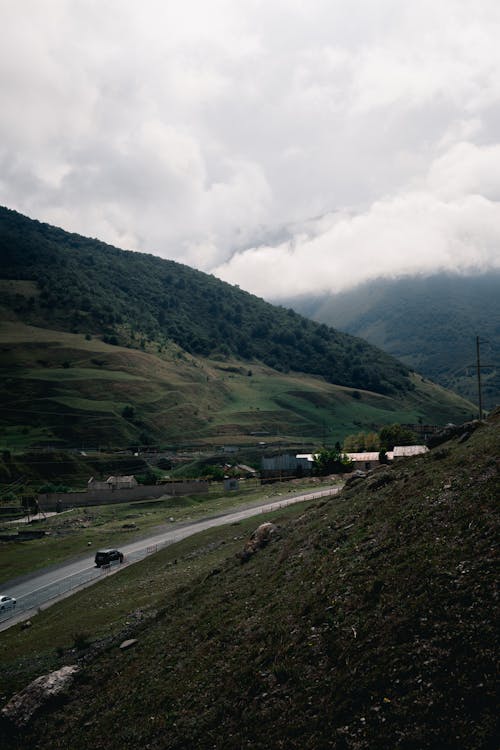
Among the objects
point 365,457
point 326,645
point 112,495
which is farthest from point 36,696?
point 365,457

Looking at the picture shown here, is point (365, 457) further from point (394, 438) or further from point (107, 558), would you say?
point (107, 558)

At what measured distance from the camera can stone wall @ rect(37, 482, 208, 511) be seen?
107250mm

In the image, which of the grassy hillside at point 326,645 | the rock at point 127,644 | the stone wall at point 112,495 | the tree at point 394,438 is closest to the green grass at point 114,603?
the grassy hillside at point 326,645

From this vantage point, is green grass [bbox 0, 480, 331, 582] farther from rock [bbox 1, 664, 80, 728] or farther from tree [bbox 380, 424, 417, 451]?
rock [bbox 1, 664, 80, 728]

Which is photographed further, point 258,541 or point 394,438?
point 394,438

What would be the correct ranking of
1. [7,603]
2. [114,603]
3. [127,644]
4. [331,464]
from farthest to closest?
1. [331,464]
2. [7,603]
3. [114,603]
4. [127,644]

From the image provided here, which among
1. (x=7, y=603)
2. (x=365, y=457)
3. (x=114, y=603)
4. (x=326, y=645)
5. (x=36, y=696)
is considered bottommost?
(x=7, y=603)

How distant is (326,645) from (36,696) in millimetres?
14207

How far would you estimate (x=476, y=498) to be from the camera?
71.3ft

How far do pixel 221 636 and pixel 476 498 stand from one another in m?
12.2

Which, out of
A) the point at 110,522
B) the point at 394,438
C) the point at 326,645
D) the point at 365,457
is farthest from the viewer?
the point at 394,438

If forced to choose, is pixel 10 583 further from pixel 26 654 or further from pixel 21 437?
pixel 21 437

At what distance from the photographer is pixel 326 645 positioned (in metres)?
17.8

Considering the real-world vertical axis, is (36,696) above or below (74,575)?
above
